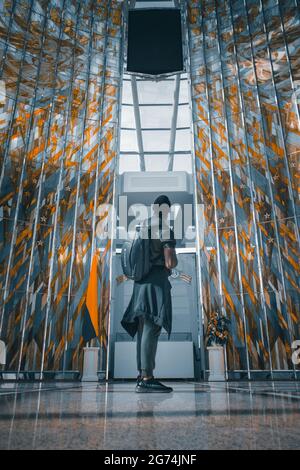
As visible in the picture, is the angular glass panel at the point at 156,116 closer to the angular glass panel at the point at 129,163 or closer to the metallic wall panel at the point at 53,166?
the angular glass panel at the point at 129,163

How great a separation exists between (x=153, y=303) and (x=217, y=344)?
5.98 metres

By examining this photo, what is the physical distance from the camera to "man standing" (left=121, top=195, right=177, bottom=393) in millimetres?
3326

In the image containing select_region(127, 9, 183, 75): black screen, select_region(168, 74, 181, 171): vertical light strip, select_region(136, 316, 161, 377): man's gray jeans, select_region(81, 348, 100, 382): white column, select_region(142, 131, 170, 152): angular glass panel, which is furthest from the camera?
select_region(142, 131, 170, 152): angular glass panel

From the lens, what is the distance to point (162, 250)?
353cm

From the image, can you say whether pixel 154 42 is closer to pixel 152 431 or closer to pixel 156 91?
pixel 156 91

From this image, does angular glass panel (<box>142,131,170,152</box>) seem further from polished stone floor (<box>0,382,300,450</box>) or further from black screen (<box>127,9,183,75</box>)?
polished stone floor (<box>0,382,300,450</box>)

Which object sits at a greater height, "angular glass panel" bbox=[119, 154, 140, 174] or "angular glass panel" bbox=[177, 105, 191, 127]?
"angular glass panel" bbox=[177, 105, 191, 127]

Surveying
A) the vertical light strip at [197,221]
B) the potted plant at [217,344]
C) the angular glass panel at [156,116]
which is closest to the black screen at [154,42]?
the vertical light strip at [197,221]

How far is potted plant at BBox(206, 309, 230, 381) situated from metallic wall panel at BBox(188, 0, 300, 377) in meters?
0.23

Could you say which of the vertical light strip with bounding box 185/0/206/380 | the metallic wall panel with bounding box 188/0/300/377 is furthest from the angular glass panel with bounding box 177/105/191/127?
the metallic wall panel with bounding box 188/0/300/377

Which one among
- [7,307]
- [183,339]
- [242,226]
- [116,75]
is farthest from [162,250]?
[183,339]

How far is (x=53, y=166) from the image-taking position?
9945 mm

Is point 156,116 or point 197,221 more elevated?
point 156,116

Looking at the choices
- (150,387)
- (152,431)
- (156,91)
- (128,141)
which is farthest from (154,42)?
(152,431)
